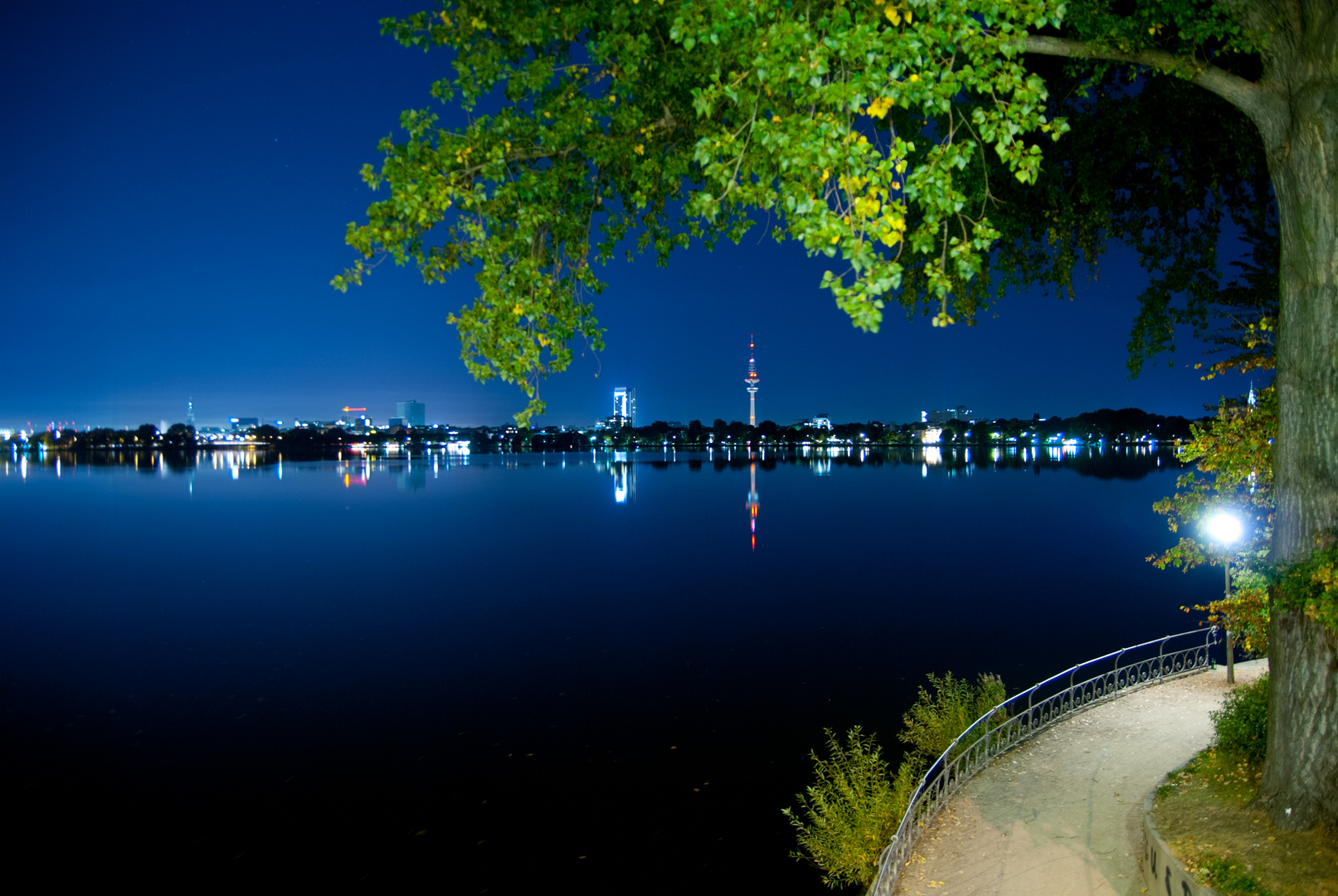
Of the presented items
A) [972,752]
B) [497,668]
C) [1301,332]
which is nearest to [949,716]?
[972,752]

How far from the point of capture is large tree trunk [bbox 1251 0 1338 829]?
5898 mm

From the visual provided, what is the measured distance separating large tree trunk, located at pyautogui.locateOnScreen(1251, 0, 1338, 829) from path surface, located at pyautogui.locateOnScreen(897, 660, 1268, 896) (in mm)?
2282

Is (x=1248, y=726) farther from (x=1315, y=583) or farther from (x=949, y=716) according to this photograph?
(x=949, y=716)

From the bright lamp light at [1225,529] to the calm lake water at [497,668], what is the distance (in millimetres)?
9175

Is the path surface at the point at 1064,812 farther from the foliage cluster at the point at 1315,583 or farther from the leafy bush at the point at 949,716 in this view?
the foliage cluster at the point at 1315,583

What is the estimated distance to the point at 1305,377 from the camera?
6.18m

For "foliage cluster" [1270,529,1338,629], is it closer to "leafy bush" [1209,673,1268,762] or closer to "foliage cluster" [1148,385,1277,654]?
"foliage cluster" [1148,385,1277,654]

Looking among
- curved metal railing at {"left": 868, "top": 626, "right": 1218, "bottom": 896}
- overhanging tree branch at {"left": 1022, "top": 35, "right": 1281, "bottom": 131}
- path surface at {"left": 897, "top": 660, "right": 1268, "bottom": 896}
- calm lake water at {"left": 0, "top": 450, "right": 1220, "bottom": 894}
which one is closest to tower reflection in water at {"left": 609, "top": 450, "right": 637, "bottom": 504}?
calm lake water at {"left": 0, "top": 450, "right": 1220, "bottom": 894}

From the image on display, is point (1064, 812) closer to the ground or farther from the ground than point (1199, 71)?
closer to the ground

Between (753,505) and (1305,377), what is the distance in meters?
75.5

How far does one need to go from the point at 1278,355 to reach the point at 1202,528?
3364 millimetres

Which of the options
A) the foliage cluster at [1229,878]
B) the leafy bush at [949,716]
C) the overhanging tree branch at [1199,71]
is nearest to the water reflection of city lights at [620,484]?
the leafy bush at [949,716]

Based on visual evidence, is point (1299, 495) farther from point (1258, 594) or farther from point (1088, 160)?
point (1088, 160)

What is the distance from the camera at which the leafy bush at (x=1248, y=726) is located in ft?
28.0
